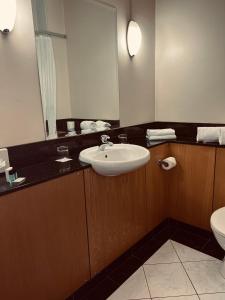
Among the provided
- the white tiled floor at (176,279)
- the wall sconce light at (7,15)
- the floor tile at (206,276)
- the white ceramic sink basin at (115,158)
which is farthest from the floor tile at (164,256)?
the wall sconce light at (7,15)

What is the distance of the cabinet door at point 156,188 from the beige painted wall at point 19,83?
0.92 m

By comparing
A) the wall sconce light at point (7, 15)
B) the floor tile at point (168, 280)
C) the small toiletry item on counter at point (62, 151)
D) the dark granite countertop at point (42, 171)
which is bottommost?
the floor tile at point (168, 280)

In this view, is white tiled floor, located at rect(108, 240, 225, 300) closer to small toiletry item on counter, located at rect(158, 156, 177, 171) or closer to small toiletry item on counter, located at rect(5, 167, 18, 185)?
small toiletry item on counter, located at rect(158, 156, 177, 171)

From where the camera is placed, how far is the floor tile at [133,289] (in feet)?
4.63

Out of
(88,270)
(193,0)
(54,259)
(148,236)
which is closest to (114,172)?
(54,259)

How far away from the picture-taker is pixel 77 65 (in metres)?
1.67

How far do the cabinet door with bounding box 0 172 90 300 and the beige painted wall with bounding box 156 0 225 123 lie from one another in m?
1.32

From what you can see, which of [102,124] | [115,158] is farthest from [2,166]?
[102,124]

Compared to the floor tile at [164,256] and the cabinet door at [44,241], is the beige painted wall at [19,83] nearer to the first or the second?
the cabinet door at [44,241]

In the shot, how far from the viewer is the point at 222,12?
1.77m

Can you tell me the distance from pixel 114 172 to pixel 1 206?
1.92 feet

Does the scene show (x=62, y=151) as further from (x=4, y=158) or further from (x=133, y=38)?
(x=133, y=38)

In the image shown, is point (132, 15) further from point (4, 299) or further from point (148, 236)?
point (4, 299)

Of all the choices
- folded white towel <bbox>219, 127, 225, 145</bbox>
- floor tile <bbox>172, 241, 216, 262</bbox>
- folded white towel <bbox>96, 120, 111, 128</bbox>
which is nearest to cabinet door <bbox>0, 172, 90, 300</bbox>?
folded white towel <bbox>96, 120, 111, 128</bbox>
